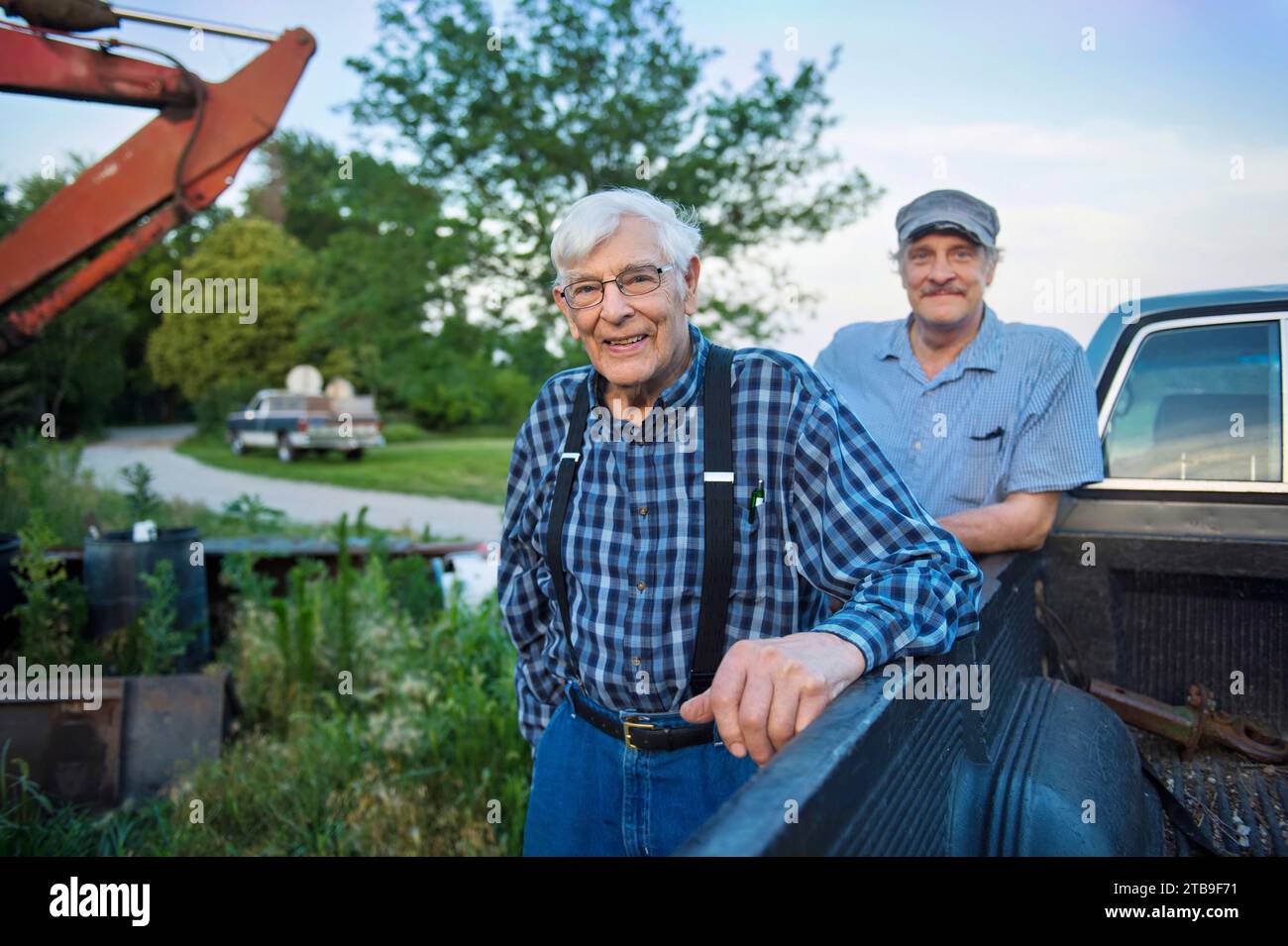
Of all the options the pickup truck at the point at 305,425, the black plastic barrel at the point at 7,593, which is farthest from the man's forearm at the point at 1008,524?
the pickup truck at the point at 305,425

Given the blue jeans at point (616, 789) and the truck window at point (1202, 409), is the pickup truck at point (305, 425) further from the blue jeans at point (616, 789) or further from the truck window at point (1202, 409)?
the blue jeans at point (616, 789)

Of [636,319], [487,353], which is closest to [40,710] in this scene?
[636,319]

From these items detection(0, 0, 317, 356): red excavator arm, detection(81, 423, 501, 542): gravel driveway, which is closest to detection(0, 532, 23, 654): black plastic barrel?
detection(0, 0, 317, 356): red excavator arm

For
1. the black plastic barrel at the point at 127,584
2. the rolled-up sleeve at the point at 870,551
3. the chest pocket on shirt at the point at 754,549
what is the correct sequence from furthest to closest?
1. the black plastic barrel at the point at 127,584
2. the chest pocket on shirt at the point at 754,549
3. the rolled-up sleeve at the point at 870,551

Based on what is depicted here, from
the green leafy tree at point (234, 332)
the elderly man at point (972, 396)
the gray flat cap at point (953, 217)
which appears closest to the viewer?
the elderly man at point (972, 396)

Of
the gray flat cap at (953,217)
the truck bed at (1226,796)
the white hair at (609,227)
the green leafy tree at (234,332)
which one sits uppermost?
the green leafy tree at (234,332)

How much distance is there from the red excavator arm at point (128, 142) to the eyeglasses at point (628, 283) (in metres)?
6.27

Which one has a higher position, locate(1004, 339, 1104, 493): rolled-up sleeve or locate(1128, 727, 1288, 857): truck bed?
locate(1004, 339, 1104, 493): rolled-up sleeve

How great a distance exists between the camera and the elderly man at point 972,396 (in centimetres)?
285

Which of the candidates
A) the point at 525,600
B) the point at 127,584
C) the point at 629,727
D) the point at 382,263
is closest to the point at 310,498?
the point at 382,263

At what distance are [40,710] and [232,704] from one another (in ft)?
2.47
